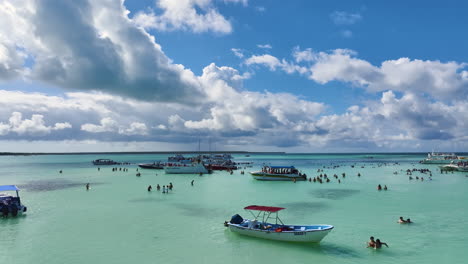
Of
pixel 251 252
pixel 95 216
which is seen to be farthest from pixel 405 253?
pixel 95 216

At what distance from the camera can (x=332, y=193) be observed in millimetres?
49312

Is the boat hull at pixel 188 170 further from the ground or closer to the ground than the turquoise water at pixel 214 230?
further from the ground

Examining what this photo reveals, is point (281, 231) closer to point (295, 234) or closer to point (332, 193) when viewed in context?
point (295, 234)

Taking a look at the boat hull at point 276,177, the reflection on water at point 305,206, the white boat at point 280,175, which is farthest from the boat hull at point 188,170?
the reflection on water at point 305,206

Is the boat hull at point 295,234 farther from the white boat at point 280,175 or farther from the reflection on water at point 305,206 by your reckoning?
the white boat at point 280,175

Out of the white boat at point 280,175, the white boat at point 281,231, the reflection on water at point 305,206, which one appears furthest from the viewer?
the white boat at point 280,175

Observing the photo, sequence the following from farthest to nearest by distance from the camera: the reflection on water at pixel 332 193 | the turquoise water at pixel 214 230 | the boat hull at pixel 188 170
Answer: the boat hull at pixel 188 170 < the reflection on water at pixel 332 193 < the turquoise water at pixel 214 230

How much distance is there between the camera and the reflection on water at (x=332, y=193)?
45763 millimetres

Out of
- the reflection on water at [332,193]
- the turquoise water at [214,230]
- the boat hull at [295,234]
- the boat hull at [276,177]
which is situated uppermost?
the boat hull at [276,177]

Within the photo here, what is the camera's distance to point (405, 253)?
21297 millimetres

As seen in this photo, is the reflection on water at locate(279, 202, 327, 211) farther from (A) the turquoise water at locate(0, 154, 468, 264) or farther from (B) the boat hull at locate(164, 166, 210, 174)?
(B) the boat hull at locate(164, 166, 210, 174)

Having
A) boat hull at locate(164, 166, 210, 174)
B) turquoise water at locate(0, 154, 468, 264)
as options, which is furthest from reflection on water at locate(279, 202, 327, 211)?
boat hull at locate(164, 166, 210, 174)

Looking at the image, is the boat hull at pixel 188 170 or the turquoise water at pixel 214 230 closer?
the turquoise water at pixel 214 230

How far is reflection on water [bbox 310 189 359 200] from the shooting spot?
45.8 metres
